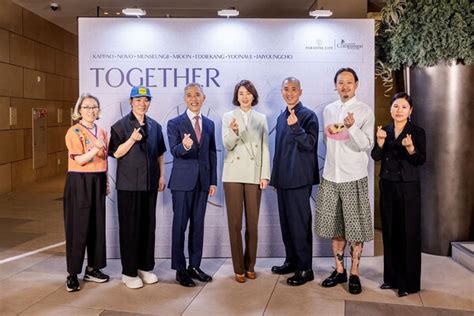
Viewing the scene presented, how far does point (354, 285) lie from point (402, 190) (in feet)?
2.68

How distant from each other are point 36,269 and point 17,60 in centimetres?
630

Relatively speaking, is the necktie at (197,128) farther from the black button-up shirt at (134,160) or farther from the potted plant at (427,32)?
the potted plant at (427,32)

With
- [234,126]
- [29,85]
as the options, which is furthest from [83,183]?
[29,85]

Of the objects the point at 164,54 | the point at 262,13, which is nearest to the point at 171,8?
the point at 262,13

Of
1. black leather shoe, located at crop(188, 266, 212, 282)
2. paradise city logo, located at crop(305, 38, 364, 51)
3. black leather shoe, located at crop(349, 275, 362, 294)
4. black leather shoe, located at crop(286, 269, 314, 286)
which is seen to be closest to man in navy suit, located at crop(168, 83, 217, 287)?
black leather shoe, located at crop(188, 266, 212, 282)

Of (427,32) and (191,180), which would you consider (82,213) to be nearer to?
(191,180)

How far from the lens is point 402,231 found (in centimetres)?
418

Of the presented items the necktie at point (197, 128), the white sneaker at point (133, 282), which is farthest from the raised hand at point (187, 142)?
the white sneaker at point (133, 282)

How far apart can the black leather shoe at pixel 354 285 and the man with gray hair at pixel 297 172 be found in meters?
0.37

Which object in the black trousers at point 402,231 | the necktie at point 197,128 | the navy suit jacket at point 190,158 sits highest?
the necktie at point 197,128

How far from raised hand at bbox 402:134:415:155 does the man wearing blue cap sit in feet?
6.27

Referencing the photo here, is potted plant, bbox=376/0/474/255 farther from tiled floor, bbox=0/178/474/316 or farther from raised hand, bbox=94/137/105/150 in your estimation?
raised hand, bbox=94/137/105/150

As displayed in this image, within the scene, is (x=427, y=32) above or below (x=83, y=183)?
above

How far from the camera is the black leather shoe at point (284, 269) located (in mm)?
4766
